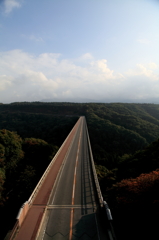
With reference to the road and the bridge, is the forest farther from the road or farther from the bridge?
the road

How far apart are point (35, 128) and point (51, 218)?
59.4 metres

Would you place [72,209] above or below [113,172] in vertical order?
above

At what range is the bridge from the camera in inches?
374

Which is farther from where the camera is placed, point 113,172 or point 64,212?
point 113,172

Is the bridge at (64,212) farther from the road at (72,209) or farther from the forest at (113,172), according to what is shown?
the forest at (113,172)

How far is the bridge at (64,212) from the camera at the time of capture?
9492 millimetres

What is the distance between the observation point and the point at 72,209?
40.0 feet

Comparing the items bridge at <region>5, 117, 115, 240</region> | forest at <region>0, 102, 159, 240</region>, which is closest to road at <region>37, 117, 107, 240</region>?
bridge at <region>5, 117, 115, 240</region>

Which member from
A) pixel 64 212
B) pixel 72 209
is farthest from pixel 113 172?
pixel 64 212

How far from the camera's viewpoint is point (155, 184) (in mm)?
14773

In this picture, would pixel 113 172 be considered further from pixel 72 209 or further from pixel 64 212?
pixel 64 212

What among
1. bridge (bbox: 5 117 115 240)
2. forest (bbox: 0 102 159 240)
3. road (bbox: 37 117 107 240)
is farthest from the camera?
forest (bbox: 0 102 159 240)

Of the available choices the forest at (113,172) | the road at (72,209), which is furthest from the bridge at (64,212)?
the forest at (113,172)

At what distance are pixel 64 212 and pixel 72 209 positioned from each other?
821 millimetres
